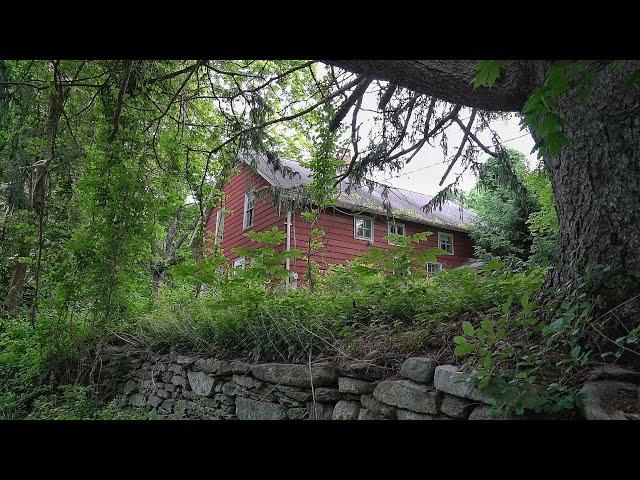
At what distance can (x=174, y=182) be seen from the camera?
17.0 feet

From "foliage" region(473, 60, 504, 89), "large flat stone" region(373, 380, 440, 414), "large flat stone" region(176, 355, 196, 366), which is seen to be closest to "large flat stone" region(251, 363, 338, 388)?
"large flat stone" region(373, 380, 440, 414)

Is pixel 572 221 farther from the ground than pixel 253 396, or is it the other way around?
pixel 572 221

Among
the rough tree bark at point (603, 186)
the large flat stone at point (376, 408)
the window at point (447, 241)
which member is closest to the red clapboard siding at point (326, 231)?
the window at point (447, 241)

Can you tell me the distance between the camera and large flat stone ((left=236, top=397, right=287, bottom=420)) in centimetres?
305

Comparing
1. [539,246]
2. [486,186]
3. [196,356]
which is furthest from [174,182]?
[539,246]

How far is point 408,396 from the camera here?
239cm

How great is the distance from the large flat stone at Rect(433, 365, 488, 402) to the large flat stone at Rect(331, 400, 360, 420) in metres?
0.65

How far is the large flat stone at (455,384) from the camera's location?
2.01 meters

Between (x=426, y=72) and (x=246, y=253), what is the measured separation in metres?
1.99

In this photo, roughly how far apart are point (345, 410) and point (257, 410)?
2.56ft

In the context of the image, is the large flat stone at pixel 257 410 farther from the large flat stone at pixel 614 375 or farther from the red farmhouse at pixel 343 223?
the red farmhouse at pixel 343 223
